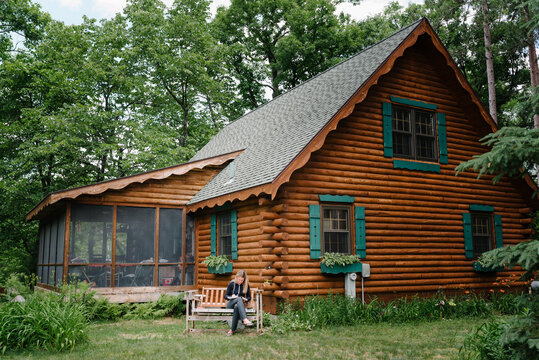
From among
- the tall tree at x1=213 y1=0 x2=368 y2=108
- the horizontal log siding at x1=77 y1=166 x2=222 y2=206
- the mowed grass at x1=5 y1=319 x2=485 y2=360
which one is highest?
the tall tree at x1=213 y1=0 x2=368 y2=108

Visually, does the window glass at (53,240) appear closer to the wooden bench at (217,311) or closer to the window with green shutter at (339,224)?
the wooden bench at (217,311)

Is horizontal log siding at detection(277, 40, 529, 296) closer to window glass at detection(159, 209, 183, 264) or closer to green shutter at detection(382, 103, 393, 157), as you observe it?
green shutter at detection(382, 103, 393, 157)

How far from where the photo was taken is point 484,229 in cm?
1448

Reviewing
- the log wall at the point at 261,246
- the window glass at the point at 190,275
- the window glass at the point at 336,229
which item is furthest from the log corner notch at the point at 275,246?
the window glass at the point at 190,275

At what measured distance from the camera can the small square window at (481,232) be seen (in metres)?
14.2

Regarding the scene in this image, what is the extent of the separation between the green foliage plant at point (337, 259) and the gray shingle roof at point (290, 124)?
238 centimetres

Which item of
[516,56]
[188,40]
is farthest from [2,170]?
[516,56]

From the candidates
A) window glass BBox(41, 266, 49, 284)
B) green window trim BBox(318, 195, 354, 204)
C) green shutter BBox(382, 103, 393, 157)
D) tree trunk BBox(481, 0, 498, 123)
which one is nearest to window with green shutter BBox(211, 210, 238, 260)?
green window trim BBox(318, 195, 354, 204)

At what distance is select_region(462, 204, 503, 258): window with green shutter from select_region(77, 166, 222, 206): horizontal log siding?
8.06m

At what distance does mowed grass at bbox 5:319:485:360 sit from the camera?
7504 millimetres

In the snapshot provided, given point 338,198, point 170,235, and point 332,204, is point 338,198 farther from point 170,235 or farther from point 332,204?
point 170,235

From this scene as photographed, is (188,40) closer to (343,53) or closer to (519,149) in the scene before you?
(343,53)

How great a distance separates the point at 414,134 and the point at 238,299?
283 inches

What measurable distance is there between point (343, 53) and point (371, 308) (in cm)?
2531
